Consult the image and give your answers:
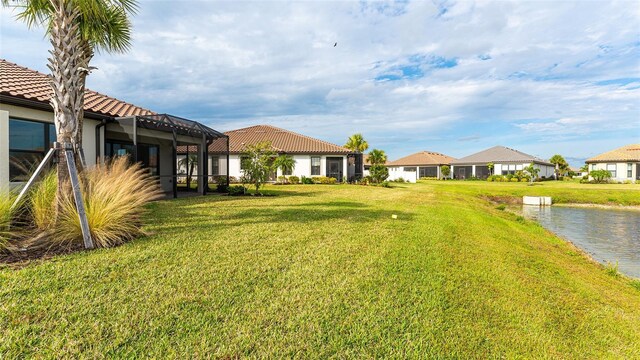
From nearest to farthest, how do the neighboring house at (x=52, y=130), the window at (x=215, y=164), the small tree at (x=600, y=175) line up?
1. the neighboring house at (x=52, y=130)
2. the window at (x=215, y=164)
3. the small tree at (x=600, y=175)

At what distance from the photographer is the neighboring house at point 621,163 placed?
4738 centimetres

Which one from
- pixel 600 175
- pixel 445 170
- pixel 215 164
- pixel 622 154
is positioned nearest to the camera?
pixel 215 164

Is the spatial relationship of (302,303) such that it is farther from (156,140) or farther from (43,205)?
(156,140)

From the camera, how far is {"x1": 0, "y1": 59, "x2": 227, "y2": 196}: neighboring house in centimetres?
903

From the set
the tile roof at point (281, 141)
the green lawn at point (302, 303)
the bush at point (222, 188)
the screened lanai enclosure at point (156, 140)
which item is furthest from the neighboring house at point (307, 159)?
the green lawn at point (302, 303)

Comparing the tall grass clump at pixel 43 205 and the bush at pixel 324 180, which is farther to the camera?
the bush at pixel 324 180

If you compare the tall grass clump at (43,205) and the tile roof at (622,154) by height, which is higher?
the tile roof at (622,154)

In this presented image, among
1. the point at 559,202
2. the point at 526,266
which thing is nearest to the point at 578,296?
the point at 526,266

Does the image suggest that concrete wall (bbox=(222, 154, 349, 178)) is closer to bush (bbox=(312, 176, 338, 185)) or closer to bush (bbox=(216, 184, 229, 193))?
bush (bbox=(312, 176, 338, 185))

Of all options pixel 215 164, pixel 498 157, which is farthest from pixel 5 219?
pixel 498 157

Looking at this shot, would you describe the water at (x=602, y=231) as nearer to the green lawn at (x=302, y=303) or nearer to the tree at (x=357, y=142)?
the green lawn at (x=302, y=303)

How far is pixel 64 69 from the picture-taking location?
6824 mm

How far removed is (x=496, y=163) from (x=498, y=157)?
76.1 inches

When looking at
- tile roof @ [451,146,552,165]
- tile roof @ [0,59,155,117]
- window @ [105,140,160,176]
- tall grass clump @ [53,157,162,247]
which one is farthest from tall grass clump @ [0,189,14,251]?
tile roof @ [451,146,552,165]
